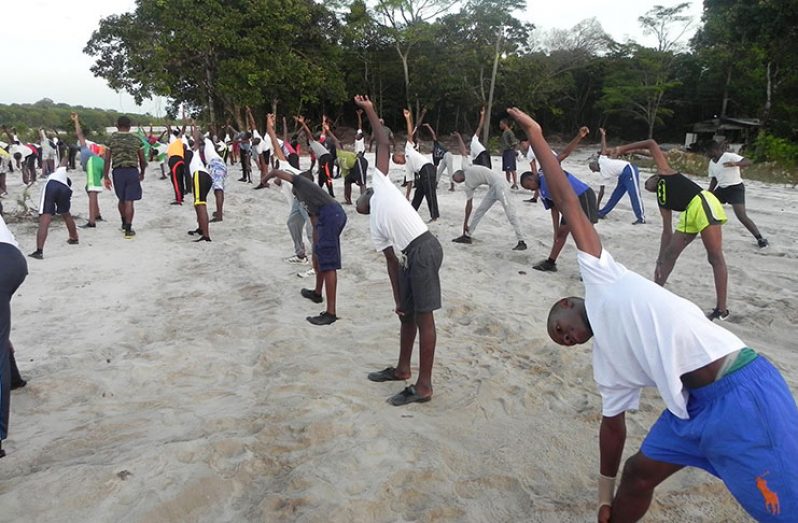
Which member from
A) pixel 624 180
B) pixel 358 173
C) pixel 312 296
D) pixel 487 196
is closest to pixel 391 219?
pixel 312 296

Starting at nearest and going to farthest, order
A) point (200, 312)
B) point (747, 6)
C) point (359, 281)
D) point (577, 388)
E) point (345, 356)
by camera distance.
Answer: point (577, 388), point (345, 356), point (200, 312), point (359, 281), point (747, 6)

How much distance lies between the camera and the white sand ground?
268cm

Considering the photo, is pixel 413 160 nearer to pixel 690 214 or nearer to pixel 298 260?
pixel 298 260

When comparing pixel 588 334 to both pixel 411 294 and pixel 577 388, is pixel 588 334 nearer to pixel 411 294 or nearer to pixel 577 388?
pixel 411 294

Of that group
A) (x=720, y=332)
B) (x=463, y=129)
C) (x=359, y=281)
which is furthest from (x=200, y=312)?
(x=463, y=129)

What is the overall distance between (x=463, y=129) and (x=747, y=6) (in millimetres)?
20953

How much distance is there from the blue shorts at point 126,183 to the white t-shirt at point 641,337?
808 centimetres

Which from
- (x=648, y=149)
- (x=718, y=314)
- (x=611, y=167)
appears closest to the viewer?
(x=648, y=149)

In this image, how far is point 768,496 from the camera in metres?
1.64

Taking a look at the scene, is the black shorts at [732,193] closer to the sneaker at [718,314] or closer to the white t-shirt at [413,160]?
the sneaker at [718,314]

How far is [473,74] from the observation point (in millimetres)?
30906

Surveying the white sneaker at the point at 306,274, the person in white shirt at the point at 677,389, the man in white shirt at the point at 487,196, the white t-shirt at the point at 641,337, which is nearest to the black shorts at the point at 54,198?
the white sneaker at the point at 306,274

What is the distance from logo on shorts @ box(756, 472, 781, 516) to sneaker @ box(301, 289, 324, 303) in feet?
15.2

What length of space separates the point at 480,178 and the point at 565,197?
20.8 ft
